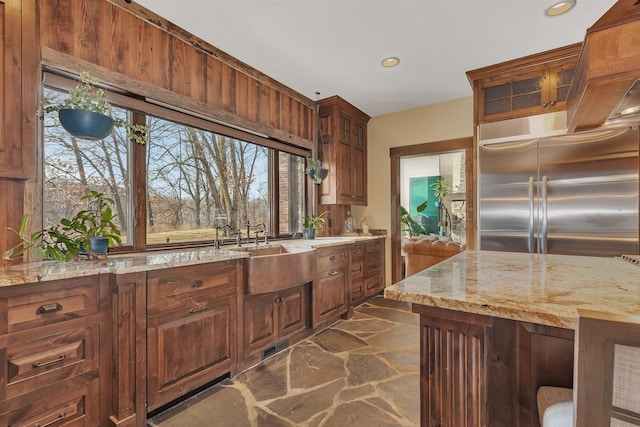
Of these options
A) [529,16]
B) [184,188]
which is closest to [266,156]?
[184,188]

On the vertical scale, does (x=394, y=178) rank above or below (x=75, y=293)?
above

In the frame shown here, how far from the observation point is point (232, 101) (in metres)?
2.89

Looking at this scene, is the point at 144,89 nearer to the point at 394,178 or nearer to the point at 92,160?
the point at 92,160

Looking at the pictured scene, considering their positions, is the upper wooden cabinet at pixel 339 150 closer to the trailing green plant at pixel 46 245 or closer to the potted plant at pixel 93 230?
the potted plant at pixel 93 230

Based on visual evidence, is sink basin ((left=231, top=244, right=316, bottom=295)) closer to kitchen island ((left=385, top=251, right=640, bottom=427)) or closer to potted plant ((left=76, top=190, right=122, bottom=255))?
potted plant ((left=76, top=190, right=122, bottom=255))

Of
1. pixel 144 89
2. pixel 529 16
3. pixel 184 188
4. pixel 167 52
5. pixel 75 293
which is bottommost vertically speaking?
pixel 75 293

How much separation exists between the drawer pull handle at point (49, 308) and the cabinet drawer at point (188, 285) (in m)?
0.40

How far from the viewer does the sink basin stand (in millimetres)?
2279

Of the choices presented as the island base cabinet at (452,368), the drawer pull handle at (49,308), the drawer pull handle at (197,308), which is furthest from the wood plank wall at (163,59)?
the island base cabinet at (452,368)

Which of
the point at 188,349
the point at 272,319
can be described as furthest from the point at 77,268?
the point at 272,319

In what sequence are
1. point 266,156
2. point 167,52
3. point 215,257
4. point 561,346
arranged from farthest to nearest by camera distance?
1. point 266,156
2. point 167,52
3. point 215,257
4. point 561,346

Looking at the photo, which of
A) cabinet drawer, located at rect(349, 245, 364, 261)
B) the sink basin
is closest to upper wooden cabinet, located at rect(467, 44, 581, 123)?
cabinet drawer, located at rect(349, 245, 364, 261)

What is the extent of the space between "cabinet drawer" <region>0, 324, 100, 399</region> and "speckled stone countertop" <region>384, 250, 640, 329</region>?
5.10 ft

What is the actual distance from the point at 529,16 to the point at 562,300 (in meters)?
2.51
